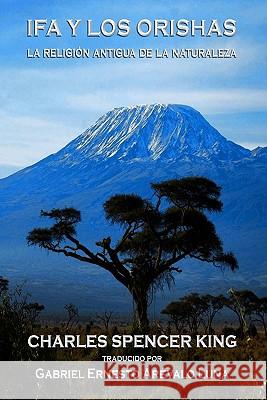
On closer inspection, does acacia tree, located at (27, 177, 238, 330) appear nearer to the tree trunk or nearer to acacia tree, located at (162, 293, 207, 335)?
the tree trunk

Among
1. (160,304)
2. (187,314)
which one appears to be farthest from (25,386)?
(160,304)

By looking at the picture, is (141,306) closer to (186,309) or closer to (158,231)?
(158,231)

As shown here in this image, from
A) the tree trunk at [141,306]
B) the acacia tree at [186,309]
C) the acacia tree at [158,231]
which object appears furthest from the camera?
the acacia tree at [186,309]

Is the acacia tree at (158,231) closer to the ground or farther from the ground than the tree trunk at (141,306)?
farther from the ground

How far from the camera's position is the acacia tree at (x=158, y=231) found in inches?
996

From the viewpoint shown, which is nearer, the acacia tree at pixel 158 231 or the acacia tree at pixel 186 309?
the acacia tree at pixel 158 231

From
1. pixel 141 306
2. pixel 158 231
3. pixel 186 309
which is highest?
pixel 158 231

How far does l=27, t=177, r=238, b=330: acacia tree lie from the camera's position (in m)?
25.3

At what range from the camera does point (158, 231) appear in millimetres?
27156

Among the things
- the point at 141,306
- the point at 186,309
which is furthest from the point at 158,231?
the point at 186,309

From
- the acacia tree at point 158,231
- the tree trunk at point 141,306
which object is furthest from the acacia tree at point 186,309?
the tree trunk at point 141,306

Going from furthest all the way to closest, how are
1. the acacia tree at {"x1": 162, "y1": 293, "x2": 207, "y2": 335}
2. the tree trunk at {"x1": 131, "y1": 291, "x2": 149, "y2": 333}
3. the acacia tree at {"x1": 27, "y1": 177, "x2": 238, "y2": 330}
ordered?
the acacia tree at {"x1": 162, "y1": 293, "x2": 207, "y2": 335} < the acacia tree at {"x1": 27, "y1": 177, "x2": 238, "y2": 330} < the tree trunk at {"x1": 131, "y1": 291, "x2": 149, "y2": 333}

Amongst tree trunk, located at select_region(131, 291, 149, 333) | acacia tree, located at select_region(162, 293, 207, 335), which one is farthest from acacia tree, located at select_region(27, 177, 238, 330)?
acacia tree, located at select_region(162, 293, 207, 335)

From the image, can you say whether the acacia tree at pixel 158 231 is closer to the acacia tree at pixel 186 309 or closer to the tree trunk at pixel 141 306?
the tree trunk at pixel 141 306
